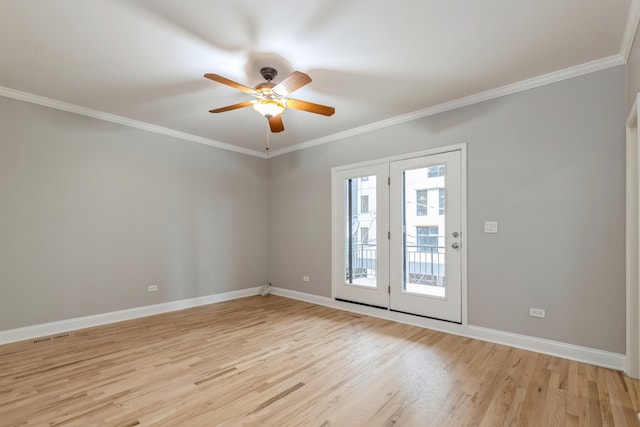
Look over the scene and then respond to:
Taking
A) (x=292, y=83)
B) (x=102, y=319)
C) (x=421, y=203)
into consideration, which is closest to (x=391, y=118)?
(x=421, y=203)

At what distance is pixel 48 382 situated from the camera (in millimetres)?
2445

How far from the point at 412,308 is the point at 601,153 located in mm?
2533

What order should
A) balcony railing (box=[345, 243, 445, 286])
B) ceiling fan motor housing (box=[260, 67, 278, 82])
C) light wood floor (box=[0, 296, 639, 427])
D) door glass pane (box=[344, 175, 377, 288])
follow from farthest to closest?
door glass pane (box=[344, 175, 377, 288])
balcony railing (box=[345, 243, 445, 286])
ceiling fan motor housing (box=[260, 67, 278, 82])
light wood floor (box=[0, 296, 639, 427])

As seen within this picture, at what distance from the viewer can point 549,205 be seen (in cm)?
297

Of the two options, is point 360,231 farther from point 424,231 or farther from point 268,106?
point 268,106

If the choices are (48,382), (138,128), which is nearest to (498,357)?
(48,382)

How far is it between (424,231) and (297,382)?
2381 millimetres

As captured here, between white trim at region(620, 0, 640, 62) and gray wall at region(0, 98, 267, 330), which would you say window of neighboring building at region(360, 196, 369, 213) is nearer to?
gray wall at region(0, 98, 267, 330)

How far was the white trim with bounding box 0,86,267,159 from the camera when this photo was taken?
338 centimetres

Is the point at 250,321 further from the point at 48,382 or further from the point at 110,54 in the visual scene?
the point at 110,54

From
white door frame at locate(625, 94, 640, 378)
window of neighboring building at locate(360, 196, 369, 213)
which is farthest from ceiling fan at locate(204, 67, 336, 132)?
white door frame at locate(625, 94, 640, 378)

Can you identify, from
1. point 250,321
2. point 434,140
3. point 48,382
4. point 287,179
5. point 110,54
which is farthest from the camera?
point 287,179

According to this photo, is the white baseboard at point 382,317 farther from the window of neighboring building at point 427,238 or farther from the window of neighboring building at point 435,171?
the window of neighboring building at point 435,171

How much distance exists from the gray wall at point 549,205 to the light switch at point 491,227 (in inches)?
2.0
